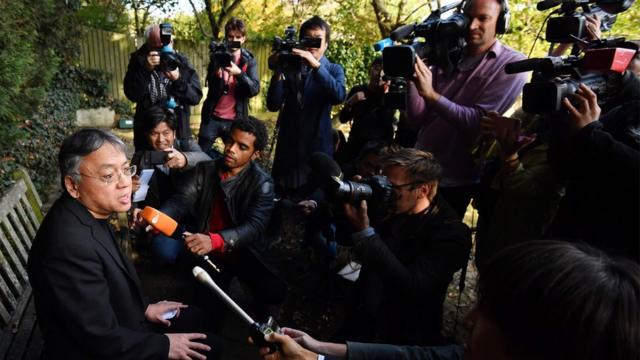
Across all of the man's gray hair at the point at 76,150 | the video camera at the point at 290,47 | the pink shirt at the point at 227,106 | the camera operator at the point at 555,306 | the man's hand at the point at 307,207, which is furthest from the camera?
the pink shirt at the point at 227,106

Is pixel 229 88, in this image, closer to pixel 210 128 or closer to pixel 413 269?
pixel 210 128

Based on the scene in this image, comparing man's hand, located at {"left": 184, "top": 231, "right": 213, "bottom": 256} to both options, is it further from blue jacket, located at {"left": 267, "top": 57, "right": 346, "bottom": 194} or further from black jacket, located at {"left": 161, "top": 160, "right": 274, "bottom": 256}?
blue jacket, located at {"left": 267, "top": 57, "right": 346, "bottom": 194}

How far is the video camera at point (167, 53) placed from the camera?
13.3 feet

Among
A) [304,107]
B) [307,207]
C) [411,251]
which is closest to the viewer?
[411,251]

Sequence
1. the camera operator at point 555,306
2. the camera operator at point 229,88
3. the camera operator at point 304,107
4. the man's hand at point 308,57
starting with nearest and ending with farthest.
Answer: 1. the camera operator at point 555,306
2. the man's hand at point 308,57
3. the camera operator at point 304,107
4. the camera operator at point 229,88

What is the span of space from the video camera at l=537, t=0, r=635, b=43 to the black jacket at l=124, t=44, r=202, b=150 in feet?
10.4

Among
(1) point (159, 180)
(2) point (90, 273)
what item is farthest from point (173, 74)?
(2) point (90, 273)

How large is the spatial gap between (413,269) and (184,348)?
44.7 inches

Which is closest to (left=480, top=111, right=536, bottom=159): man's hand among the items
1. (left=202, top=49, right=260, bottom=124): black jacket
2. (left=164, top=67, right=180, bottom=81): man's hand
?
(left=202, top=49, right=260, bottom=124): black jacket

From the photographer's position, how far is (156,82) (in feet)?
14.2

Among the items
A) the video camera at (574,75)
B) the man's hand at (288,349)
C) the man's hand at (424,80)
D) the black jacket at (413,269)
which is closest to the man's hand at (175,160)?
the black jacket at (413,269)

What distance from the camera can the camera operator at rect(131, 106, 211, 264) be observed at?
3.31 m

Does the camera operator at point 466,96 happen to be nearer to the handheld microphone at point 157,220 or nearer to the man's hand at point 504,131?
the man's hand at point 504,131

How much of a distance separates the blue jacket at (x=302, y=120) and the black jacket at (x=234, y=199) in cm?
105
